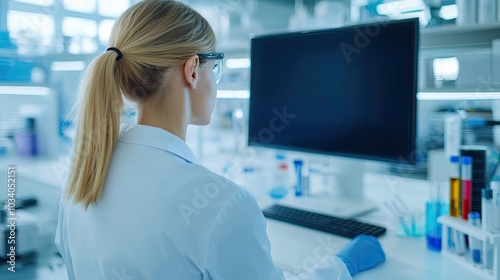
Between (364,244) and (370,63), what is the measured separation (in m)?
0.54

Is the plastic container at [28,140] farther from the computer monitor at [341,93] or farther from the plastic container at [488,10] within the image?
the plastic container at [488,10]

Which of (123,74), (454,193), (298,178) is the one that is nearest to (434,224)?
(454,193)

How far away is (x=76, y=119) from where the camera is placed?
2.82ft

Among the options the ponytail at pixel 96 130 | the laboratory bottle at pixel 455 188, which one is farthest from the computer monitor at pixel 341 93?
the ponytail at pixel 96 130

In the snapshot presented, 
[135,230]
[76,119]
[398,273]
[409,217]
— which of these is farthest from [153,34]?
[409,217]

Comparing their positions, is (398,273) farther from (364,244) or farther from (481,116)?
(481,116)

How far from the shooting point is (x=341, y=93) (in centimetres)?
129

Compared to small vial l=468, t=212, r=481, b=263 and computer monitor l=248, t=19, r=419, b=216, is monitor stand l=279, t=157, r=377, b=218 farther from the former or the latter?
small vial l=468, t=212, r=481, b=263

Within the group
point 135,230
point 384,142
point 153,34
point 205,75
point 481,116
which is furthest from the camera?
point 481,116

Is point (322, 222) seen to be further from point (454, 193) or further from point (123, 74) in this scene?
point (123, 74)

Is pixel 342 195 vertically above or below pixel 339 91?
below

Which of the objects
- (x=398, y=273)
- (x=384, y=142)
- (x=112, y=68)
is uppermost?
(x=112, y=68)

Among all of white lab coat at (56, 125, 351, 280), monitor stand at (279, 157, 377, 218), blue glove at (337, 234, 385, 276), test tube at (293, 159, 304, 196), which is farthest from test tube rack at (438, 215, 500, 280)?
test tube at (293, 159, 304, 196)

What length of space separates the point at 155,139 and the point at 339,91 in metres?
0.71
